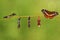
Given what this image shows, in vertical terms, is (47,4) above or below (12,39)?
above

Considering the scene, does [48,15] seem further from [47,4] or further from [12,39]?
[12,39]

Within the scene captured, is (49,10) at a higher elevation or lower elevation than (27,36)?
higher

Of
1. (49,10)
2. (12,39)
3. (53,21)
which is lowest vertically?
(12,39)

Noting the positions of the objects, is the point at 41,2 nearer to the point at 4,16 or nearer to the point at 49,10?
the point at 49,10

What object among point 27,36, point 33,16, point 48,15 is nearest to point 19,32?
point 27,36

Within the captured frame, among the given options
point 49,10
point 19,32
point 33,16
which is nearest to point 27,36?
point 19,32
